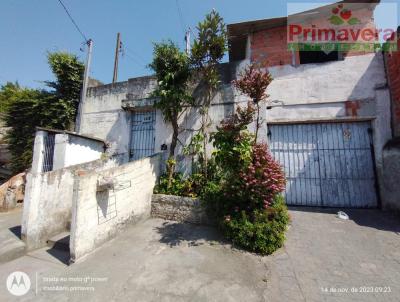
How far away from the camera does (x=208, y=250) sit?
3883 mm

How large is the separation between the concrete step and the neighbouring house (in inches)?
6.0

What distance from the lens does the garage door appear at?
5.43 meters

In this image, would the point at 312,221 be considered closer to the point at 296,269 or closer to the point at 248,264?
the point at 296,269

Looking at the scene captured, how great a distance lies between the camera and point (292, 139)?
591 cm

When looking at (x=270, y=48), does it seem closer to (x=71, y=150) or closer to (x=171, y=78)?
(x=171, y=78)

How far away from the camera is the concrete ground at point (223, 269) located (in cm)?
277

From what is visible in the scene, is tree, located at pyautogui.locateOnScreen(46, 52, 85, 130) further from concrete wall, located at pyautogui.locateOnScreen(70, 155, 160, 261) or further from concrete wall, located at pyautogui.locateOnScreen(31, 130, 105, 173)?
concrete wall, located at pyautogui.locateOnScreen(70, 155, 160, 261)

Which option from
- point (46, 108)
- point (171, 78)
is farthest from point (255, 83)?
point (46, 108)

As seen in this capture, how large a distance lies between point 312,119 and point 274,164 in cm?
272

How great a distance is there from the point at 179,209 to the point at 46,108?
7246 mm

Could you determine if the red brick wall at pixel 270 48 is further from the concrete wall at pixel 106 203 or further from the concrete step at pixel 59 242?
the concrete step at pixel 59 242

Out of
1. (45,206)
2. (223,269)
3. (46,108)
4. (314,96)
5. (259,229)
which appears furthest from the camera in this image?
(46,108)

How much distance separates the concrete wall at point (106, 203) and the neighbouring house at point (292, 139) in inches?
1.1

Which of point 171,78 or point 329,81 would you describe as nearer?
point 329,81
